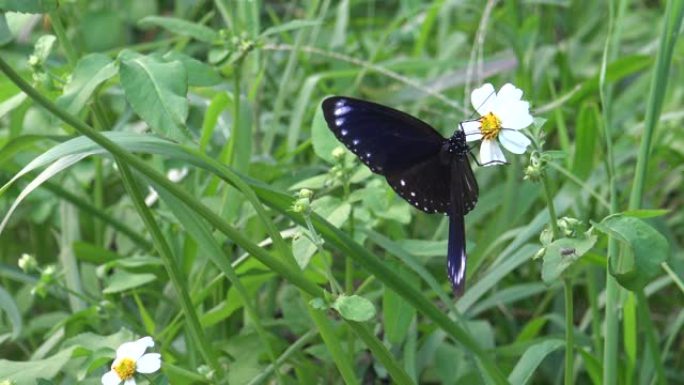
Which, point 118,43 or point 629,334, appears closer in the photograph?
point 629,334

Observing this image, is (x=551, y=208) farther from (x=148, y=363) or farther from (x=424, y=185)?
(x=148, y=363)

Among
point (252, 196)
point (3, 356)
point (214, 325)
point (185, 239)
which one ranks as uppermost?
point (252, 196)

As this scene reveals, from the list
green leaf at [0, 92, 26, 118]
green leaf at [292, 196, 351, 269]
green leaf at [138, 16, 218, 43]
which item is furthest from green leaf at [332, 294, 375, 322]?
green leaf at [138, 16, 218, 43]

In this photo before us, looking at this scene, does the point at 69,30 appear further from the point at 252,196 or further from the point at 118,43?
the point at 252,196

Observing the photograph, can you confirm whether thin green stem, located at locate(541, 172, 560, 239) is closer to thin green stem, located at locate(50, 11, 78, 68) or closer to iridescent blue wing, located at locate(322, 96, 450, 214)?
iridescent blue wing, located at locate(322, 96, 450, 214)

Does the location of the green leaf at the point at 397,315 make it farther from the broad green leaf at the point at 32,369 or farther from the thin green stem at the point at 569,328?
the broad green leaf at the point at 32,369

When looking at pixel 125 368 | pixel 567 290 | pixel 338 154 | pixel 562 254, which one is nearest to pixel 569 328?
pixel 567 290

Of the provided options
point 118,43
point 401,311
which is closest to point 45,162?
point 401,311
